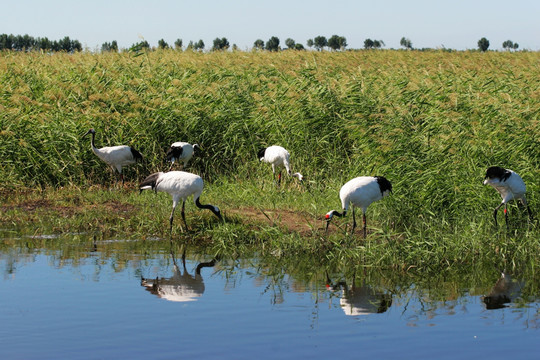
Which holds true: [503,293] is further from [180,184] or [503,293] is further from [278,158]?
[278,158]

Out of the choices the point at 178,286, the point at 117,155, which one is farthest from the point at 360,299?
the point at 117,155

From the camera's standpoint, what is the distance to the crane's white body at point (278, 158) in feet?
46.4

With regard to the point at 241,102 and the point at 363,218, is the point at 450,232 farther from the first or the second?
the point at 241,102

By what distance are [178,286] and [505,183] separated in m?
4.77

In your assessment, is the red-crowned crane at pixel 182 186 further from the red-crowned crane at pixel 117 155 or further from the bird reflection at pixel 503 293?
the bird reflection at pixel 503 293

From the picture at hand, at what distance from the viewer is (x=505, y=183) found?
34.6ft

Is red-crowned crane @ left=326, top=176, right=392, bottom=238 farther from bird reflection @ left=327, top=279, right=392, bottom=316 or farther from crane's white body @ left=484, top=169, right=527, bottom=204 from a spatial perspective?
bird reflection @ left=327, top=279, right=392, bottom=316

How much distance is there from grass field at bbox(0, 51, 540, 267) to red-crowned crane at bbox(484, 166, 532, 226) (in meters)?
0.41

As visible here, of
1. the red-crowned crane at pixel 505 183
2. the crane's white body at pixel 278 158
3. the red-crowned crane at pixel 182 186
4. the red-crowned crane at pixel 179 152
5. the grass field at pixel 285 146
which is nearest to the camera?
the red-crowned crane at pixel 505 183

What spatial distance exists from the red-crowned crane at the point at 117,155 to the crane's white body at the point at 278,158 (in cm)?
248

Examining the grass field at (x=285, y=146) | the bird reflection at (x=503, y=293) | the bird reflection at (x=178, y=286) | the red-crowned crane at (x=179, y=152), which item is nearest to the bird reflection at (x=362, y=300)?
the grass field at (x=285, y=146)

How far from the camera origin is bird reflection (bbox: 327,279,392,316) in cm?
787

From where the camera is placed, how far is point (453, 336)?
6.96m

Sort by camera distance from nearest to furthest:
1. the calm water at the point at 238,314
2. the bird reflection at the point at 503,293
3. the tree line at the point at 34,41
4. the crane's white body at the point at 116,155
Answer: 1. the calm water at the point at 238,314
2. the bird reflection at the point at 503,293
3. the crane's white body at the point at 116,155
4. the tree line at the point at 34,41
